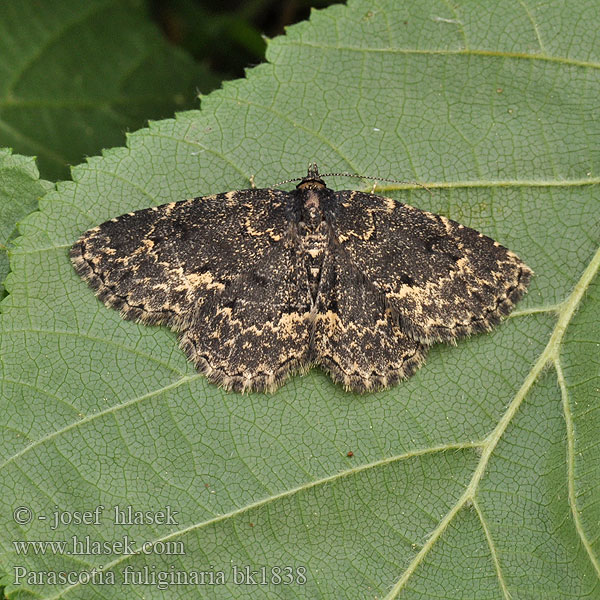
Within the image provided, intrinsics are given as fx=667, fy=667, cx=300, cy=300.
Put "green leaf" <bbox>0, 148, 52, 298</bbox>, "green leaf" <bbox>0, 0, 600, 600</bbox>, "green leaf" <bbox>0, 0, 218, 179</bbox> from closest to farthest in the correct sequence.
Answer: "green leaf" <bbox>0, 0, 600, 600</bbox> < "green leaf" <bbox>0, 148, 52, 298</bbox> < "green leaf" <bbox>0, 0, 218, 179</bbox>

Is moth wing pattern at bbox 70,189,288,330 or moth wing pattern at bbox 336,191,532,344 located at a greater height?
moth wing pattern at bbox 336,191,532,344

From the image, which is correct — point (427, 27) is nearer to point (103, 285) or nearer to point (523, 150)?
point (523, 150)

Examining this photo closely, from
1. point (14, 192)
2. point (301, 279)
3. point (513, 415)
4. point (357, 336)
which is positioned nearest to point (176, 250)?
point (301, 279)

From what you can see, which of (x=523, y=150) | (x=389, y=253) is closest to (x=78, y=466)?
(x=389, y=253)

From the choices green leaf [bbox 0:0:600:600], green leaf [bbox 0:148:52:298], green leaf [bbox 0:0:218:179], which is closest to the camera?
green leaf [bbox 0:0:600:600]

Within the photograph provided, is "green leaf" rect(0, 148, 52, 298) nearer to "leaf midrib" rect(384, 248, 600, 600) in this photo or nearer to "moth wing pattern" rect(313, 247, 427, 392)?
"moth wing pattern" rect(313, 247, 427, 392)

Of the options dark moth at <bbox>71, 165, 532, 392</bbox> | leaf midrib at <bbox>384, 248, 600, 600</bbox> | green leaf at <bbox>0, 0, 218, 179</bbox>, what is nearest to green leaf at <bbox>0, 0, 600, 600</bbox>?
leaf midrib at <bbox>384, 248, 600, 600</bbox>

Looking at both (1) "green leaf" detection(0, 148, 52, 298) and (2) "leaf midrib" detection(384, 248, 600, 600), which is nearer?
(2) "leaf midrib" detection(384, 248, 600, 600)
